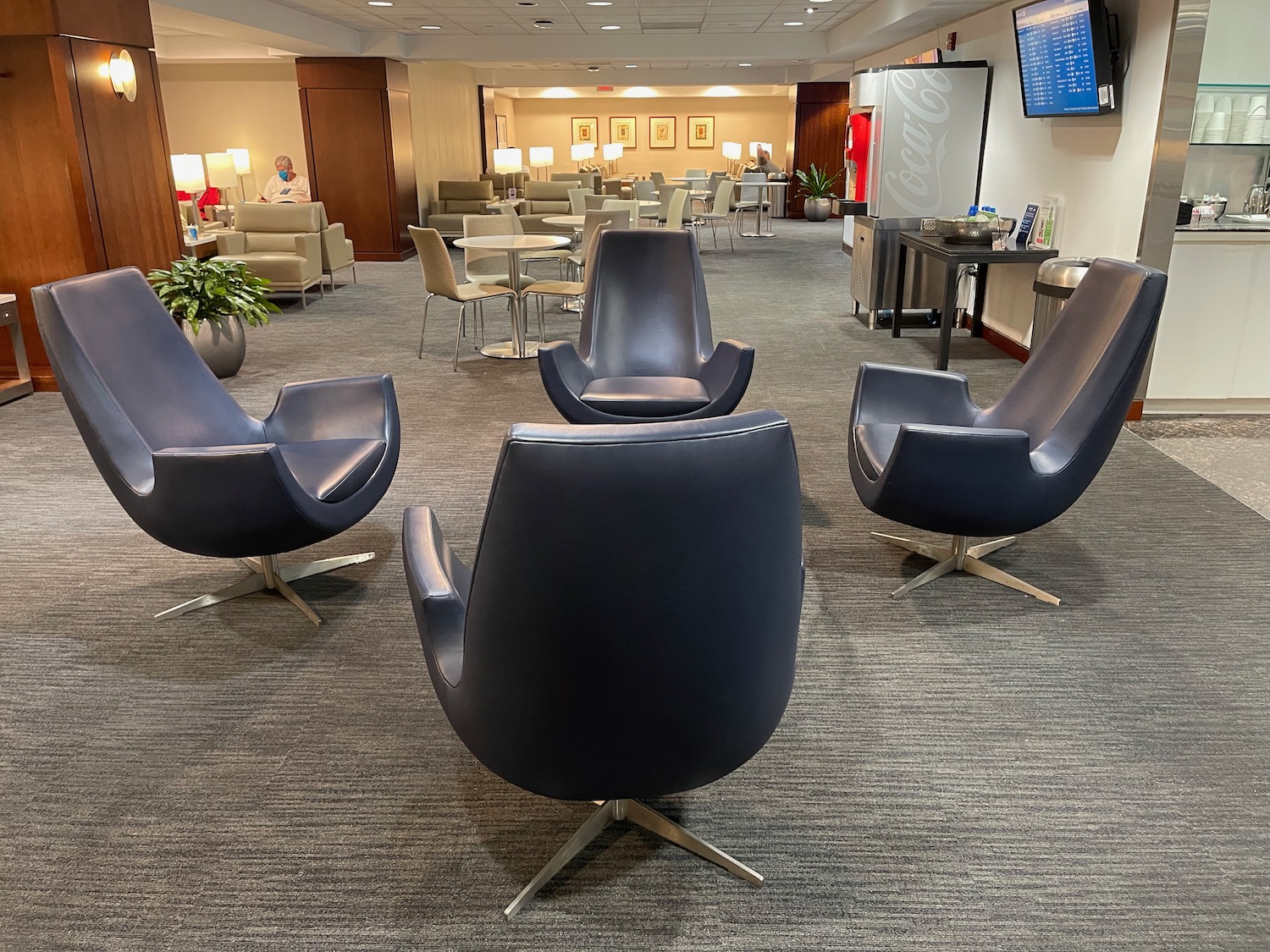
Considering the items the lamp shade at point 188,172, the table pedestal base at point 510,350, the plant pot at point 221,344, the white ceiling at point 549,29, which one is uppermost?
the white ceiling at point 549,29

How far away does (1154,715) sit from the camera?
7.98 feet

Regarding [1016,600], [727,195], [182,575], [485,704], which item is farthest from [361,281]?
[485,704]

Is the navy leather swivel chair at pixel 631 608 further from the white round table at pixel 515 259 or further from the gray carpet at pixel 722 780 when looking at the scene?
the white round table at pixel 515 259

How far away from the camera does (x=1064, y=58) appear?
5387 mm

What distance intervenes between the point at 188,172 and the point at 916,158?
5.69 m

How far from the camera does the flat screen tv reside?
16.3ft

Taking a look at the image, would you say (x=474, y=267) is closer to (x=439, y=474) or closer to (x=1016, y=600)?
(x=439, y=474)

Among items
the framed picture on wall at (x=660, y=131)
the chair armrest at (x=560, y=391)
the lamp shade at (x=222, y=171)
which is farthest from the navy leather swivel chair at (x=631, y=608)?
the framed picture on wall at (x=660, y=131)

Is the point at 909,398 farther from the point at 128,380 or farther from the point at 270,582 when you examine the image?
the point at 128,380

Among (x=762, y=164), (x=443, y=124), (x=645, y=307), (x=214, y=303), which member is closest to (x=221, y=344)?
(x=214, y=303)

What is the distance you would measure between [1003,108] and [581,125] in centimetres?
1686

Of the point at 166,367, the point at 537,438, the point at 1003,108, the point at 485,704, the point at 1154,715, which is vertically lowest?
the point at 1154,715

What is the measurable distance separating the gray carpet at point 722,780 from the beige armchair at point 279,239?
17.3 ft

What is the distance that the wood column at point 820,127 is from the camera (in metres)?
17.5
